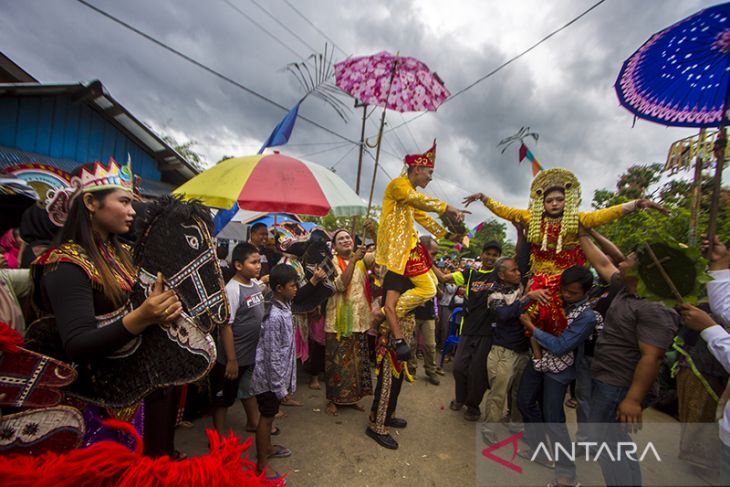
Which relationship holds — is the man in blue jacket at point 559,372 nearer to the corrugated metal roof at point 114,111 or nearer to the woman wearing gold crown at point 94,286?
the woman wearing gold crown at point 94,286

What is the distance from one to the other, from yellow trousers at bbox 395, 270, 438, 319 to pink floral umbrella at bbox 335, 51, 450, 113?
176 centimetres

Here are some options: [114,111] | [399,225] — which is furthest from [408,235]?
[114,111]

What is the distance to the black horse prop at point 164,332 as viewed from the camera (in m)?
→ 1.34

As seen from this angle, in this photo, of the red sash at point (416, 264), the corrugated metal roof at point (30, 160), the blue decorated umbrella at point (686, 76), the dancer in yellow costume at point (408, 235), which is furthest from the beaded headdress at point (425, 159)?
the corrugated metal roof at point (30, 160)

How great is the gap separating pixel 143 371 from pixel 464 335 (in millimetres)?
3546

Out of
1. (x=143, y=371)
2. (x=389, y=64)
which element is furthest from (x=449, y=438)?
(x=389, y=64)

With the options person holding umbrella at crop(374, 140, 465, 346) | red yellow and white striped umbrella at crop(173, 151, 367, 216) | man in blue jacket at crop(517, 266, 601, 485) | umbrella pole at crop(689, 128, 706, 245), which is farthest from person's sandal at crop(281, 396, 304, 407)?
umbrella pole at crop(689, 128, 706, 245)

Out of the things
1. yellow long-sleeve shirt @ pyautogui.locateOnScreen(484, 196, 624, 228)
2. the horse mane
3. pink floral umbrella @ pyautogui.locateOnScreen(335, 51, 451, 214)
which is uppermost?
pink floral umbrella @ pyautogui.locateOnScreen(335, 51, 451, 214)

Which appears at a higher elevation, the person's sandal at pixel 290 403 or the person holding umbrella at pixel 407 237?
the person holding umbrella at pixel 407 237

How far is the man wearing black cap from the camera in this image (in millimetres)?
3918

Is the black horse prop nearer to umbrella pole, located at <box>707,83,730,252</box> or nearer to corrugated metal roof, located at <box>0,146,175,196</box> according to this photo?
umbrella pole, located at <box>707,83,730,252</box>

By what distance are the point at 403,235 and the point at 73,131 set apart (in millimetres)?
8139

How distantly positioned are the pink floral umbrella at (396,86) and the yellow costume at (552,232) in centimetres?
129

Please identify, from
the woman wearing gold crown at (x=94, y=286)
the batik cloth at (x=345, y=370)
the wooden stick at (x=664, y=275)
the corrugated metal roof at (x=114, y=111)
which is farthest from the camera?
the corrugated metal roof at (x=114, y=111)
